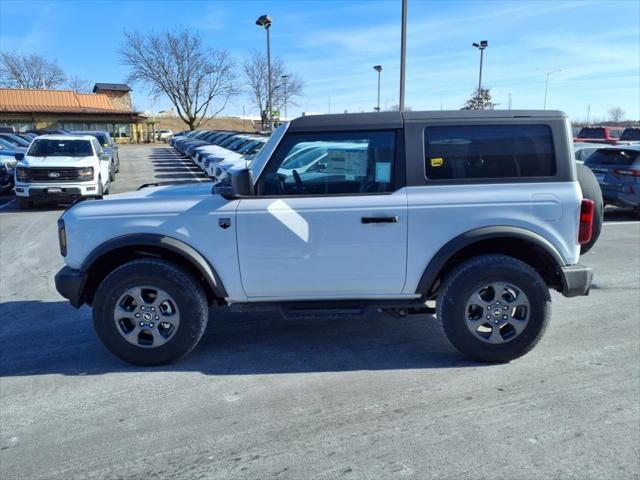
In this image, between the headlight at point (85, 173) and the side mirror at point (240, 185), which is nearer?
the side mirror at point (240, 185)

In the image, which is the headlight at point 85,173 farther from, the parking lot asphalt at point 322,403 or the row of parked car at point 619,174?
the row of parked car at point 619,174

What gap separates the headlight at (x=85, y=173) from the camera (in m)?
12.2

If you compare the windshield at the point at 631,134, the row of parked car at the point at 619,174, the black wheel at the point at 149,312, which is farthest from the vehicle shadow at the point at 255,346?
the windshield at the point at 631,134

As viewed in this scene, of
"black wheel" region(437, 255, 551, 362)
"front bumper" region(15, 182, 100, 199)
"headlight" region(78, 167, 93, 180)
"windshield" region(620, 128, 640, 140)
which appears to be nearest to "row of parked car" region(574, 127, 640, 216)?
"black wheel" region(437, 255, 551, 362)

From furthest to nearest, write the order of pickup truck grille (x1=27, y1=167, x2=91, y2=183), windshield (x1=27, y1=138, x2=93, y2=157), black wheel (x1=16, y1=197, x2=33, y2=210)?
windshield (x1=27, y1=138, x2=93, y2=157), black wheel (x1=16, y1=197, x2=33, y2=210), pickup truck grille (x1=27, y1=167, x2=91, y2=183)

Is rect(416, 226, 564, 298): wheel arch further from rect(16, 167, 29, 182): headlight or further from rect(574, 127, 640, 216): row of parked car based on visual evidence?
rect(16, 167, 29, 182): headlight

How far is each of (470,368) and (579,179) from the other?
185 centimetres

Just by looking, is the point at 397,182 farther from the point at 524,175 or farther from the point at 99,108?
the point at 99,108

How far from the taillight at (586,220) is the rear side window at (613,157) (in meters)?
8.04

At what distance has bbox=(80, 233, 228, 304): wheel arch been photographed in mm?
3852

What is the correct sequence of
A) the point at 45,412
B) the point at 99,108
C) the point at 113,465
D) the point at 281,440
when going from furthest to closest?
the point at 99,108
the point at 45,412
the point at 281,440
the point at 113,465

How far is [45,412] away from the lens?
340cm

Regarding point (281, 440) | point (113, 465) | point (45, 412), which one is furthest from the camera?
point (45, 412)

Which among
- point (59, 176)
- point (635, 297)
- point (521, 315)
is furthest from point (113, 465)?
point (59, 176)
